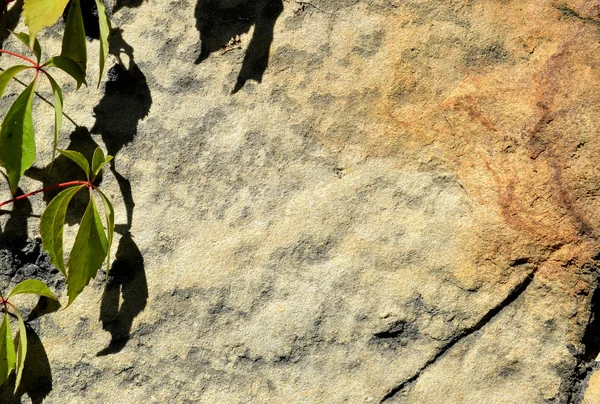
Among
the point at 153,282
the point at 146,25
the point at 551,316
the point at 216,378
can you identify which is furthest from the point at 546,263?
the point at 146,25

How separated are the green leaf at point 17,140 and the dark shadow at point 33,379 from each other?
0.37 m

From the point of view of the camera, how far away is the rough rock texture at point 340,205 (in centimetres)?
119

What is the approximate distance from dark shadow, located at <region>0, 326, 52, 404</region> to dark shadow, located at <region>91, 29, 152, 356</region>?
0.13m

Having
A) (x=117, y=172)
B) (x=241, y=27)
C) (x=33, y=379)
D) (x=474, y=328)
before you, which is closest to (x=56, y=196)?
(x=117, y=172)

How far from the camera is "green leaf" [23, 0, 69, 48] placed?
105 centimetres

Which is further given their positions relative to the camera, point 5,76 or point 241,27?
point 241,27

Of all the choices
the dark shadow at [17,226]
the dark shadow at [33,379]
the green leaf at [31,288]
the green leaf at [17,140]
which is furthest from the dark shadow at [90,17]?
the dark shadow at [33,379]

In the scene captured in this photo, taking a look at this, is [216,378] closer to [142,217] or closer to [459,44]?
[142,217]

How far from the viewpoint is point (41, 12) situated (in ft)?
3.46

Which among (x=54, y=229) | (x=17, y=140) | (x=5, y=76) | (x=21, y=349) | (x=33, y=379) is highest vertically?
(x=5, y=76)

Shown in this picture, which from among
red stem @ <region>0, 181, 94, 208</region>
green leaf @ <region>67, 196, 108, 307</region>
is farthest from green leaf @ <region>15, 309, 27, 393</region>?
red stem @ <region>0, 181, 94, 208</region>

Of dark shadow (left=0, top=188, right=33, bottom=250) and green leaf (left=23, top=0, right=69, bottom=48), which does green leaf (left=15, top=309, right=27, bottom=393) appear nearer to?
dark shadow (left=0, top=188, right=33, bottom=250)

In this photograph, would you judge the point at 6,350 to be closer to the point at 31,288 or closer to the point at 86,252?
the point at 31,288

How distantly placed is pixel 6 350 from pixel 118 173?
425mm
